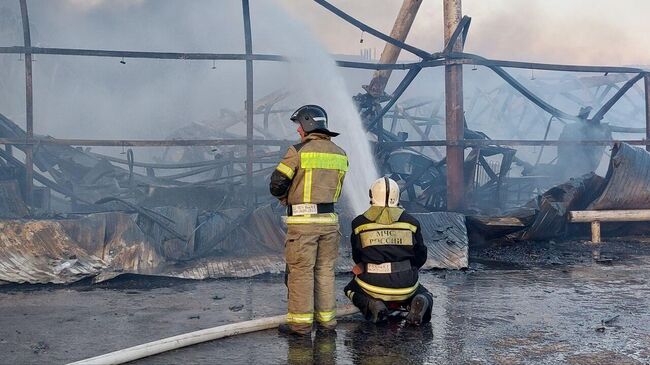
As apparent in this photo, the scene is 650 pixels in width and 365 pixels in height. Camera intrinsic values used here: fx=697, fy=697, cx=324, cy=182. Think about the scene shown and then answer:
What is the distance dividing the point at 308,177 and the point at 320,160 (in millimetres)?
156

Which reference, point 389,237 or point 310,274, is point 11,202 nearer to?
point 310,274

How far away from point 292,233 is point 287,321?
66cm

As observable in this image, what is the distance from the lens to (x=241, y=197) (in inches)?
404

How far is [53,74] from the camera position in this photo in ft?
78.6

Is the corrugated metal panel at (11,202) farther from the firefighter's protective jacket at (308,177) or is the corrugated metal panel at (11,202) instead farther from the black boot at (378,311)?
the black boot at (378,311)

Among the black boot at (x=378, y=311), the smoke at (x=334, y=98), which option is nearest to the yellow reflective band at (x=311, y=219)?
the black boot at (x=378, y=311)

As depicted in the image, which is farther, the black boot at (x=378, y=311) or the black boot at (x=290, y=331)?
the black boot at (x=378, y=311)

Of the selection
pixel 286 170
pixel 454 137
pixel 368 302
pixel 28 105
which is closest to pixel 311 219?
pixel 286 170

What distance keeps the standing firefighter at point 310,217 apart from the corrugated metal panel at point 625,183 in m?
5.92

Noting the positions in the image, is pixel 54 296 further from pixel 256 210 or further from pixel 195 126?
pixel 195 126

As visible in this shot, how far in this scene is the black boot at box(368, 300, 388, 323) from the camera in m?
5.35

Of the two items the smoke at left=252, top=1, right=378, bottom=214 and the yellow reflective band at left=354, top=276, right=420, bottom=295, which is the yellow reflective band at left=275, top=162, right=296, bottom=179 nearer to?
the yellow reflective band at left=354, top=276, right=420, bottom=295

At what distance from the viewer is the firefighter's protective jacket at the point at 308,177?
16.8 feet

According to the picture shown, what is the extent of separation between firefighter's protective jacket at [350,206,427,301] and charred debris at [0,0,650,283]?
2404 mm
